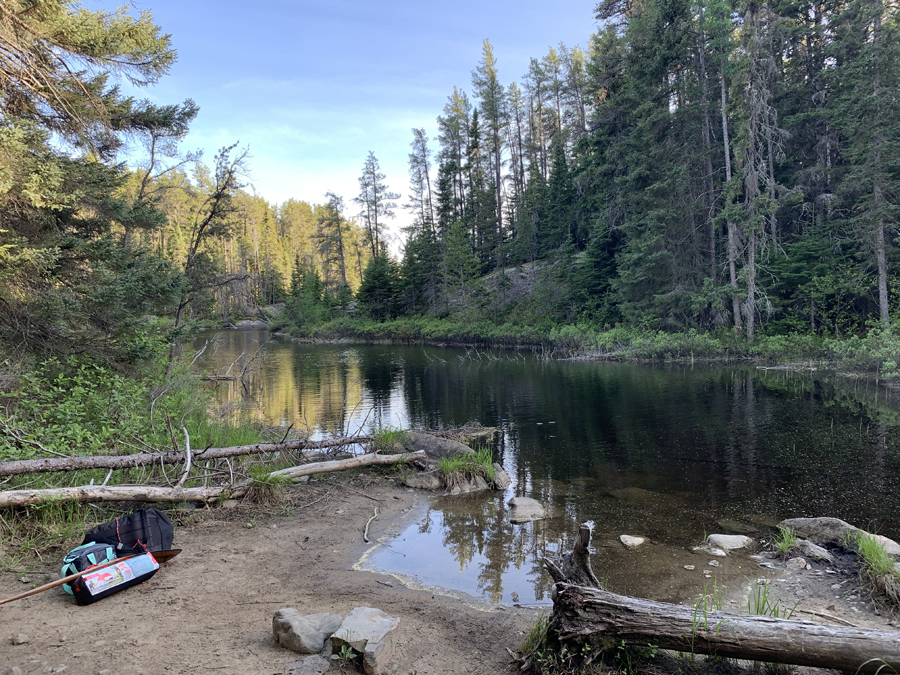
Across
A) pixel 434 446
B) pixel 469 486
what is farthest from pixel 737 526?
pixel 434 446

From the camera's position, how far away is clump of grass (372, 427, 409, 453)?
9367 millimetres

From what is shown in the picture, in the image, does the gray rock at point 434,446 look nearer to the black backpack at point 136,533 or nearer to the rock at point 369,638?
the black backpack at point 136,533

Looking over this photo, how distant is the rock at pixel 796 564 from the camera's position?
5278 millimetres

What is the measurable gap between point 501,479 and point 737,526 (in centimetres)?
354

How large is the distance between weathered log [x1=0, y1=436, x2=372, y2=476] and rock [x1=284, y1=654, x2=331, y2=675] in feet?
13.1

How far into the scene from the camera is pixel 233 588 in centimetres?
449

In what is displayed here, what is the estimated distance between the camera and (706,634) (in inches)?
122

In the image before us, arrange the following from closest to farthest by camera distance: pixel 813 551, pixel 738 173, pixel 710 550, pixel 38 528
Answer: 1. pixel 38 528
2. pixel 813 551
3. pixel 710 550
4. pixel 738 173

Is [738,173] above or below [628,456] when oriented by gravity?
above

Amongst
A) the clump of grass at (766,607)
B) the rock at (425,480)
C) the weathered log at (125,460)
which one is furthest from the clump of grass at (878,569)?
the weathered log at (125,460)

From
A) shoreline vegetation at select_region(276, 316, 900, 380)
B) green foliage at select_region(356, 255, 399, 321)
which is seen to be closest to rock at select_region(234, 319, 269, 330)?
shoreline vegetation at select_region(276, 316, 900, 380)

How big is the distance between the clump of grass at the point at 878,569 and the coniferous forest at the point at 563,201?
406 inches

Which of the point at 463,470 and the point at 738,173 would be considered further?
the point at 738,173

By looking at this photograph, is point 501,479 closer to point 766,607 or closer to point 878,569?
point 766,607
